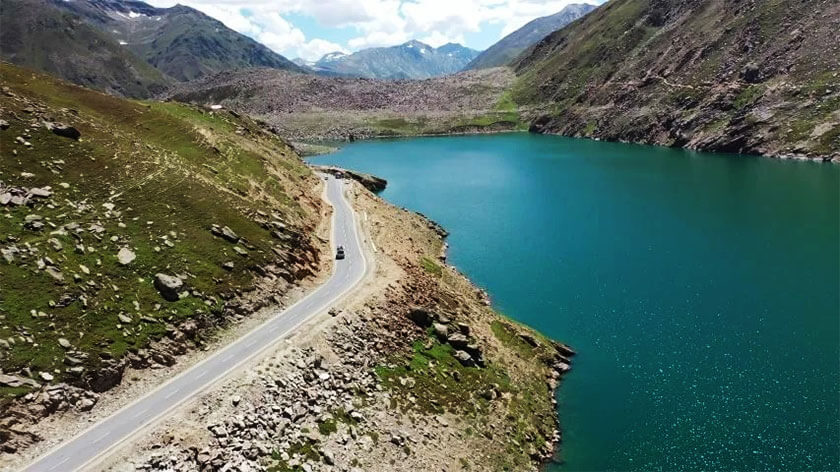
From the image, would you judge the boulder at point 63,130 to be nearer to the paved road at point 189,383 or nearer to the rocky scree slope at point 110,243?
the rocky scree slope at point 110,243

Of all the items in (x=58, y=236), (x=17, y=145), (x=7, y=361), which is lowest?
(x=7, y=361)

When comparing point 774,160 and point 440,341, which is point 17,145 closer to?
point 440,341

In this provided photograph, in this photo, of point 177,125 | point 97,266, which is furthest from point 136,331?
point 177,125

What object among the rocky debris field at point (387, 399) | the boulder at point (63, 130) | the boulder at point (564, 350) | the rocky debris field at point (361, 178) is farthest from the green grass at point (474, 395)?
the rocky debris field at point (361, 178)

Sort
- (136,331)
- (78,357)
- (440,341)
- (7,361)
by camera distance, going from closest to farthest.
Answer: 1. (7,361)
2. (78,357)
3. (136,331)
4. (440,341)

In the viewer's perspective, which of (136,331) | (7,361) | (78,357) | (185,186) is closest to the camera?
(7,361)

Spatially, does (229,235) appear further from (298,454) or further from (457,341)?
(298,454)

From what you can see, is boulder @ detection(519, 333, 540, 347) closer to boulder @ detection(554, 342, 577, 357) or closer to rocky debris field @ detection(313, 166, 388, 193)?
boulder @ detection(554, 342, 577, 357)
